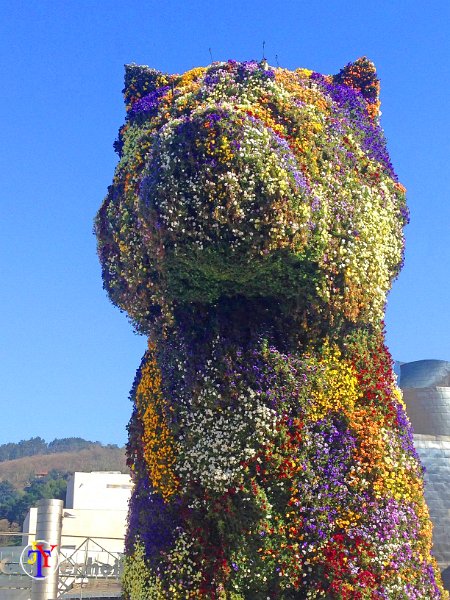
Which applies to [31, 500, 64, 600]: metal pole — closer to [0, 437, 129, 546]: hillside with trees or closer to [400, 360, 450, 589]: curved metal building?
[400, 360, 450, 589]: curved metal building

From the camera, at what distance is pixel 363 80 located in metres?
10.0

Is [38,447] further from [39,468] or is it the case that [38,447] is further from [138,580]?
[138,580]

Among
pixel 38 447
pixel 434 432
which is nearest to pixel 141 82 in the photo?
pixel 434 432

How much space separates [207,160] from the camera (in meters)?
7.83

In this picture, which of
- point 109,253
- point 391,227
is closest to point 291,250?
point 391,227

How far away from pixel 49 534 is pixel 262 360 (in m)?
8.71

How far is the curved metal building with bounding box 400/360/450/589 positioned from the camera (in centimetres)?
1733

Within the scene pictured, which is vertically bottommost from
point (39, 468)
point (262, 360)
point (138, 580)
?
point (138, 580)

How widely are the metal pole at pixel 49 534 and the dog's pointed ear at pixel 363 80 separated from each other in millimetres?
9581

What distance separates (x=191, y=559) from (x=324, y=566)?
4.39 feet

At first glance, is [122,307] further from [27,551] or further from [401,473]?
[27,551]

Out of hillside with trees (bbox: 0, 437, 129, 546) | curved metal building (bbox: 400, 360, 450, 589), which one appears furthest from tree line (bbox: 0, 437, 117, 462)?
curved metal building (bbox: 400, 360, 450, 589)
